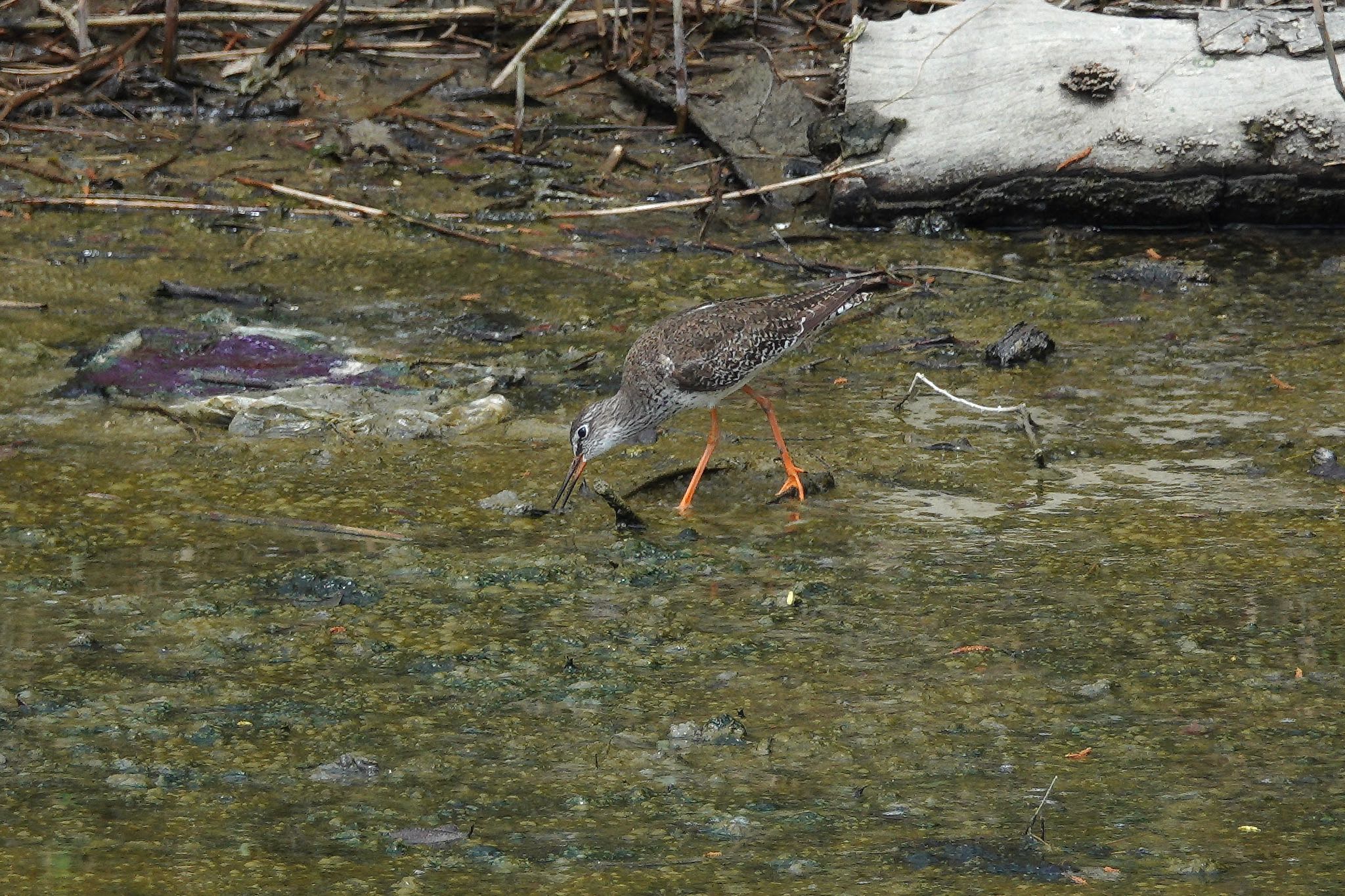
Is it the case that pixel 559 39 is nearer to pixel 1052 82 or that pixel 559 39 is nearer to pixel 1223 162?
pixel 1052 82

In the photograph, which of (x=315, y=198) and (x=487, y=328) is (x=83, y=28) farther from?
(x=487, y=328)

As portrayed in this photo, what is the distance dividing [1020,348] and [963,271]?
1.29 metres

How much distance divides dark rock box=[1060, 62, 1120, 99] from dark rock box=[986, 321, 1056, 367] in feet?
6.44

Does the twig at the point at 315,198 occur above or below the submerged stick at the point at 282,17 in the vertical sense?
below

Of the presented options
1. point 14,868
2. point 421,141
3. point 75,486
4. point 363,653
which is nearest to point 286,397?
point 75,486

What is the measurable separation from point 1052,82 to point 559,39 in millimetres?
3896

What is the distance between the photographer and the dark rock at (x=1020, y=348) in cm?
739

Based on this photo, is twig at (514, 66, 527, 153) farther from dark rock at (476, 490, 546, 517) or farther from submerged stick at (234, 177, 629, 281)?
dark rock at (476, 490, 546, 517)

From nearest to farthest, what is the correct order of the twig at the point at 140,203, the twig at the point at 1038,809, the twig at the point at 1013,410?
the twig at the point at 1038,809, the twig at the point at 1013,410, the twig at the point at 140,203

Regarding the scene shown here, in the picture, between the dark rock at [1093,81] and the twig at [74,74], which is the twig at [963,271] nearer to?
the dark rock at [1093,81]

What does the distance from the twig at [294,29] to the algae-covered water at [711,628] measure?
11.0 feet

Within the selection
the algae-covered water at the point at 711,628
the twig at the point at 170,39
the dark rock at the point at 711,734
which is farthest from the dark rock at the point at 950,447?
the twig at the point at 170,39

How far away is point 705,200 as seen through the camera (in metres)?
9.37

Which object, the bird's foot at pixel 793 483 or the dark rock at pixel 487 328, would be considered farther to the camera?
the dark rock at pixel 487 328
